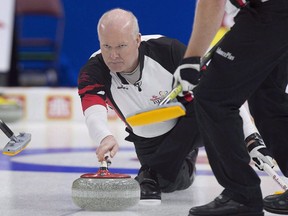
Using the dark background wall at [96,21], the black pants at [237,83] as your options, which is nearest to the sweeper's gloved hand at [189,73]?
the black pants at [237,83]

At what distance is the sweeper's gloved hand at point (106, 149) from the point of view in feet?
9.38

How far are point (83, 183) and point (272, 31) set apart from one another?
88 cm

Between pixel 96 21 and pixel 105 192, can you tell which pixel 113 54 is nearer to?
pixel 105 192

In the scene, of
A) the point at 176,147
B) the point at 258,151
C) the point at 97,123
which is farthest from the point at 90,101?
the point at 258,151

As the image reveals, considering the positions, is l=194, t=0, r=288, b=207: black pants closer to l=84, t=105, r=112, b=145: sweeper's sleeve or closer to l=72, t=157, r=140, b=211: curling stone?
l=72, t=157, r=140, b=211: curling stone

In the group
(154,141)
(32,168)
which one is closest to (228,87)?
(154,141)

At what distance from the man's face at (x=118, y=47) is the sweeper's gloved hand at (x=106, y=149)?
35 cm

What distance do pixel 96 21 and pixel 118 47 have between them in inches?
236

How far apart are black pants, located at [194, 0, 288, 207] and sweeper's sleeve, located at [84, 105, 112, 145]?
1.71 ft

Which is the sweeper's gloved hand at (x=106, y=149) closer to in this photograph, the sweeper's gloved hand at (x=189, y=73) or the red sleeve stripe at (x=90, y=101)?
the red sleeve stripe at (x=90, y=101)

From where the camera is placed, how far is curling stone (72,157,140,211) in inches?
108

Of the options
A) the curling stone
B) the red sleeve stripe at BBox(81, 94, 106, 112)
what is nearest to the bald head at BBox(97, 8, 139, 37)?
the red sleeve stripe at BBox(81, 94, 106, 112)

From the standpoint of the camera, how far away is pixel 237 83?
2.52 m

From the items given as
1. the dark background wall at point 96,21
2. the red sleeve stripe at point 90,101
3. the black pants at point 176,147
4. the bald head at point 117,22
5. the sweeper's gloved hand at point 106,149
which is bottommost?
the dark background wall at point 96,21
